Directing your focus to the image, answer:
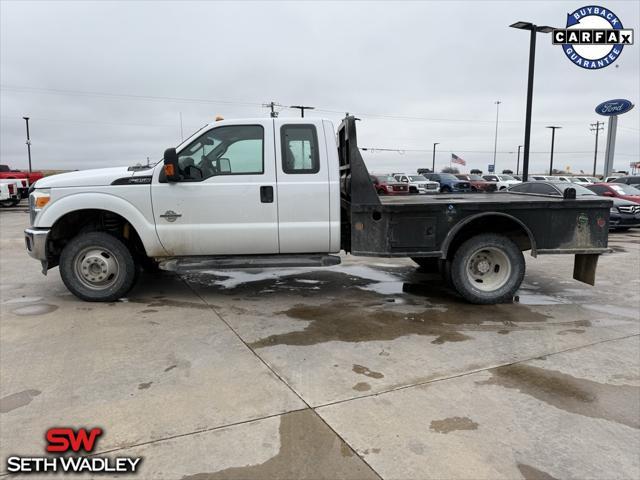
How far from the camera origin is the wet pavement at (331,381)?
2777mm

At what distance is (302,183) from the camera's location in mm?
5730

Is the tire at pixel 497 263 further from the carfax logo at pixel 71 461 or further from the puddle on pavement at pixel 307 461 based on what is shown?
the carfax logo at pixel 71 461

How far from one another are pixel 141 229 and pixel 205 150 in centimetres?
125

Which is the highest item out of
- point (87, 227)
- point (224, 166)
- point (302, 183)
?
point (224, 166)

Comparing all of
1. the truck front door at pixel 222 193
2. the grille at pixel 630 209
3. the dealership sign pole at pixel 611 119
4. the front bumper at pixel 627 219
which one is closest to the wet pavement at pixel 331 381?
the truck front door at pixel 222 193

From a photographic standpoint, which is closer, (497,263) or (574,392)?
(574,392)

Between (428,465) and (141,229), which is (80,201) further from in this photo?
(428,465)

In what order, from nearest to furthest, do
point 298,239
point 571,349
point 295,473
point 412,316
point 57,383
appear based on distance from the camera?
point 295,473
point 57,383
point 571,349
point 412,316
point 298,239

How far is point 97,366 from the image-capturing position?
402cm

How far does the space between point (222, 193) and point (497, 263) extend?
3.63 m

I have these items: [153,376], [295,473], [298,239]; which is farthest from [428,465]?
[298,239]

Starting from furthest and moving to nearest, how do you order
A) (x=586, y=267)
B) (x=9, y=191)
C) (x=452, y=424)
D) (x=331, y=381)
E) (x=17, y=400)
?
(x=9, y=191) < (x=586, y=267) < (x=331, y=381) < (x=17, y=400) < (x=452, y=424)

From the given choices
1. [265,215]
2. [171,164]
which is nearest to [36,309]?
[171,164]

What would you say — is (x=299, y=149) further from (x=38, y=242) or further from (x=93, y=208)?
(x=38, y=242)
